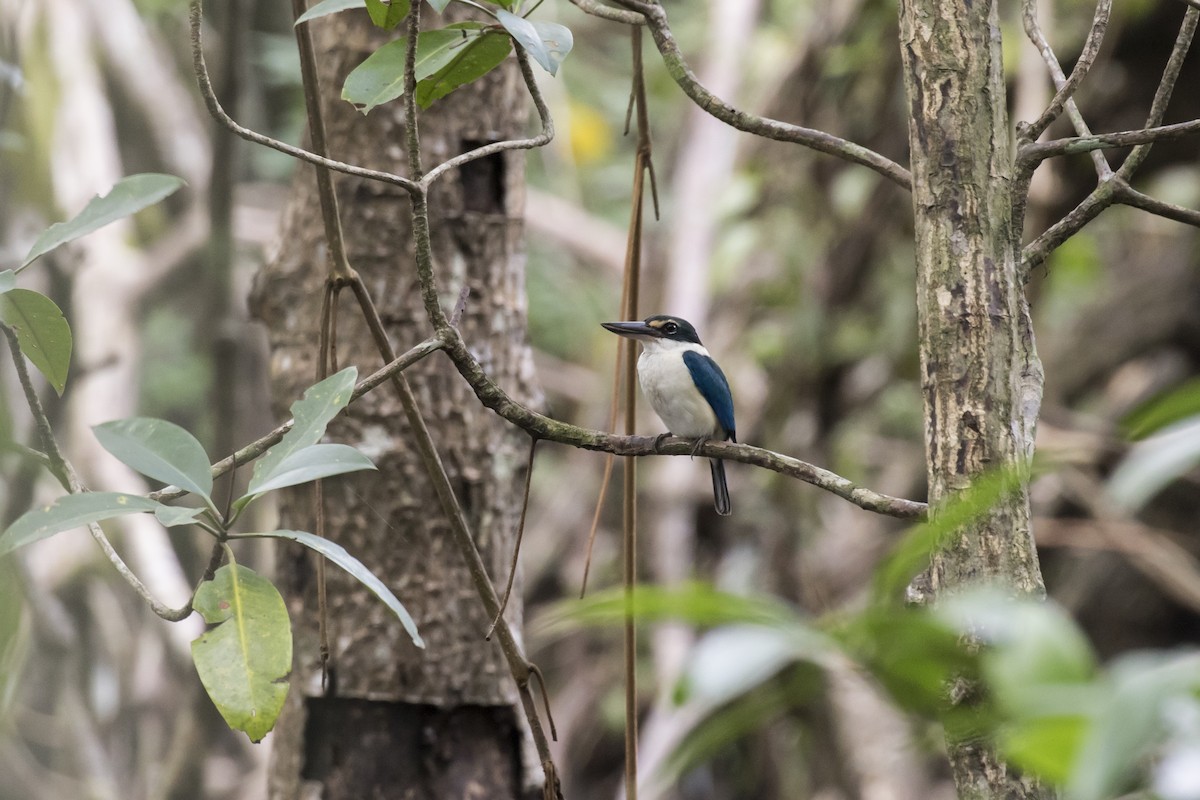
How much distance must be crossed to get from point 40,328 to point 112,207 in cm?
22

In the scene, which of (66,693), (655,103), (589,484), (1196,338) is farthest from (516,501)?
(655,103)

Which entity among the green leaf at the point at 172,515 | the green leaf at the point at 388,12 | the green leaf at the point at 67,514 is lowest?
the green leaf at the point at 67,514

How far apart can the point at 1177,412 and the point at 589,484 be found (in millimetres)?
5651

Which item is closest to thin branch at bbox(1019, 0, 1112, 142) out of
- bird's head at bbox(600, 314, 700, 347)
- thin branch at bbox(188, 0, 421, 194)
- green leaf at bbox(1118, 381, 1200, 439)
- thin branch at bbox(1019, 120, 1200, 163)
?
thin branch at bbox(1019, 120, 1200, 163)

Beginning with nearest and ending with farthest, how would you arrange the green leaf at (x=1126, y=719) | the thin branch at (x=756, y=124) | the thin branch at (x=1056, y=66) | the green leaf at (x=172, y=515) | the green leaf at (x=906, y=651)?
the green leaf at (x=1126, y=719), the green leaf at (x=906, y=651), the green leaf at (x=172, y=515), the thin branch at (x=1056, y=66), the thin branch at (x=756, y=124)

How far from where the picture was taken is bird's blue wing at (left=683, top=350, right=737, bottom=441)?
13.1 ft

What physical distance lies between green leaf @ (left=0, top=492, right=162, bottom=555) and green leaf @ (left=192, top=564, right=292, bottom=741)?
146 millimetres

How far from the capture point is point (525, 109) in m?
2.79

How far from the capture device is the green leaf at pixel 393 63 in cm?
167

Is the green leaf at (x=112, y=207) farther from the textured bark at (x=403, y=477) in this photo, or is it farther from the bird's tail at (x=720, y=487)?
the bird's tail at (x=720, y=487)

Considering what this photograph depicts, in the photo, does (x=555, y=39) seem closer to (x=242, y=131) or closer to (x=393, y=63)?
(x=393, y=63)

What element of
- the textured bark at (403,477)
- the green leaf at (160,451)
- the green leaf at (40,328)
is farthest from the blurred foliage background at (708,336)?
the green leaf at (160,451)

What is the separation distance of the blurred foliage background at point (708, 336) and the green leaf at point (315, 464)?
3.04m

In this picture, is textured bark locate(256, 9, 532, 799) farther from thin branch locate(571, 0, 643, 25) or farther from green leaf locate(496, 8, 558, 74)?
green leaf locate(496, 8, 558, 74)
